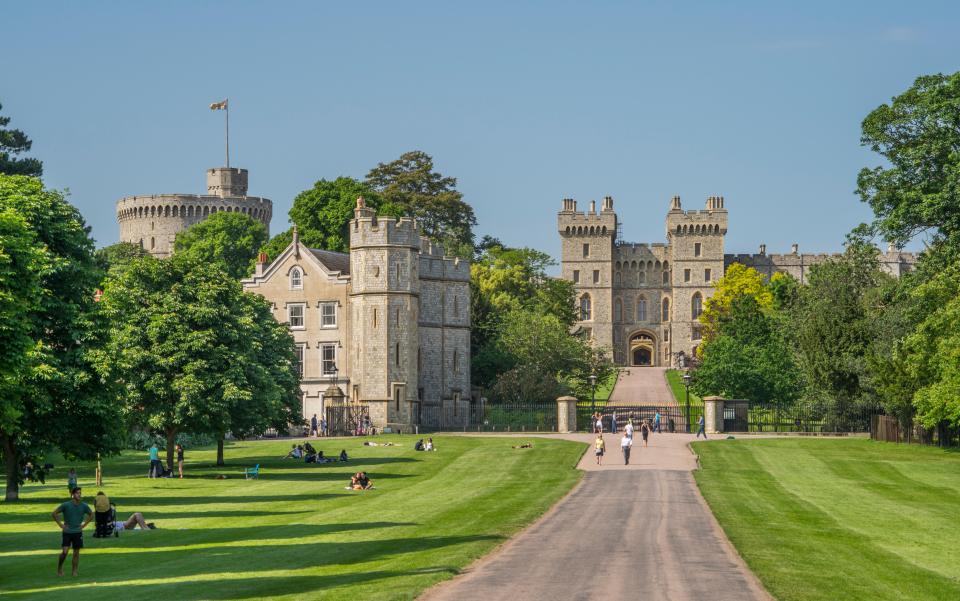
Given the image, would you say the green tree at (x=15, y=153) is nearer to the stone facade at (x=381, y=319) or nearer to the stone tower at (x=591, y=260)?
the stone facade at (x=381, y=319)

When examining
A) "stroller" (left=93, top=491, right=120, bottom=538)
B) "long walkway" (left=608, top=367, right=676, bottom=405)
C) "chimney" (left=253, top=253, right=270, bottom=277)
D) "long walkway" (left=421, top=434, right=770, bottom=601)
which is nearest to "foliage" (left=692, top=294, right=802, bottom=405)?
"long walkway" (left=608, top=367, right=676, bottom=405)

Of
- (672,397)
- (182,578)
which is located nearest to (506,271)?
(672,397)

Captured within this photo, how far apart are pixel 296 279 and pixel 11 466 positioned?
46192mm

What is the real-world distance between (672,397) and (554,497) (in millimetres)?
63158

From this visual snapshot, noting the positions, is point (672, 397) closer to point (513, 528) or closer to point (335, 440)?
point (335, 440)

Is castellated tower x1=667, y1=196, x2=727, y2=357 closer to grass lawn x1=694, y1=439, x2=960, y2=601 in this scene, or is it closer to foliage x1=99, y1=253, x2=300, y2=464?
grass lawn x1=694, y1=439, x2=960, y2=601

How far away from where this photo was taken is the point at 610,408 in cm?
8250

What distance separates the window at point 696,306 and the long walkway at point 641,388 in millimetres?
15578

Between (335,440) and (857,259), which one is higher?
(857,259)

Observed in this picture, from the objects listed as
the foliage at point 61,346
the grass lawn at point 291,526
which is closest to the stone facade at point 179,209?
the grass lawn at point 291,526

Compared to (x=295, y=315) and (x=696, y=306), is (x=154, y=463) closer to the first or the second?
(x=295, y=315)

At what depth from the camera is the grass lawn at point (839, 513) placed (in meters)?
26.9

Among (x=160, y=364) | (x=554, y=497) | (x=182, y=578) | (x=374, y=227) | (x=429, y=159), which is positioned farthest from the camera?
(x=429, y=159)

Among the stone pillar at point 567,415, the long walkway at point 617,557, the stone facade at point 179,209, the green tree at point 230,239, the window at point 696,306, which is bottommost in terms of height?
the long walkway at point 617,557
